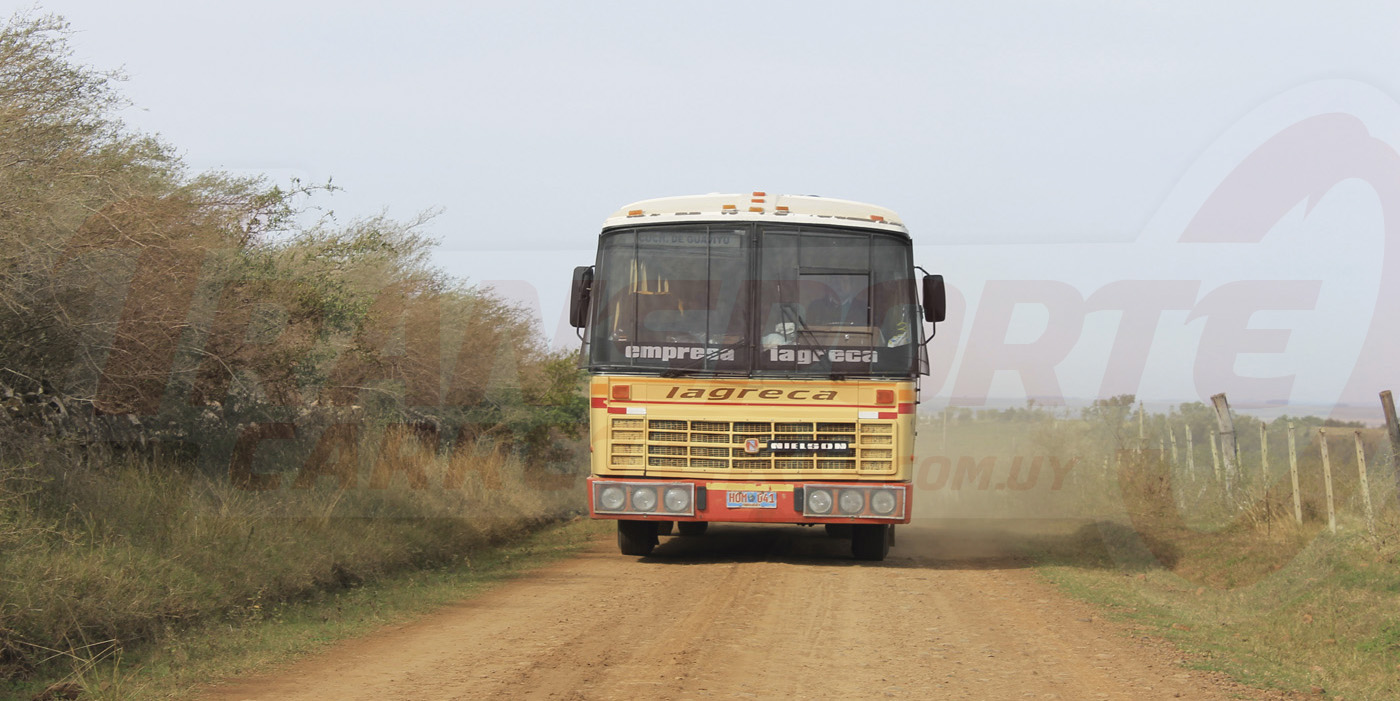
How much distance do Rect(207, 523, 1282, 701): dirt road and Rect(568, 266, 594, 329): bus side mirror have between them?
2611 mm

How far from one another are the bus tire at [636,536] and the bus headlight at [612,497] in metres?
1.50

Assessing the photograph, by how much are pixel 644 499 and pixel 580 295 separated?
7.32 feet

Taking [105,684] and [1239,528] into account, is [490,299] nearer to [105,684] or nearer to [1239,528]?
[1239,528]

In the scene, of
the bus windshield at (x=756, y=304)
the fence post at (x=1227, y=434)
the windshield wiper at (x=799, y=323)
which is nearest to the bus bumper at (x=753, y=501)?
the bus windshield at (x=756, y=304)

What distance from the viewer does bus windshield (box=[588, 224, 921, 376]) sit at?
1174cm

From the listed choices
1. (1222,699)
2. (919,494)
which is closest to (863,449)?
(1222,699)

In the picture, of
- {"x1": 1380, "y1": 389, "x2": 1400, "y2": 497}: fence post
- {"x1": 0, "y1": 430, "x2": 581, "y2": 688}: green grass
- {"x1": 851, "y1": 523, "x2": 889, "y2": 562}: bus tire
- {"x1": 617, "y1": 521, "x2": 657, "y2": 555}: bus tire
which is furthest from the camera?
{"x1": 617, "y1": 521, "x2": 657, "y2": 555}: bus tire

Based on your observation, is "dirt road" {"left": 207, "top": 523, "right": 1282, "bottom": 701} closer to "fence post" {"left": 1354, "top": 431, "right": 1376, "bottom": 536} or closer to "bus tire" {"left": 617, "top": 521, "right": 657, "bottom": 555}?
"bus tire" {"left": 617, "top": 521, "right": 657, "bottom": 555}

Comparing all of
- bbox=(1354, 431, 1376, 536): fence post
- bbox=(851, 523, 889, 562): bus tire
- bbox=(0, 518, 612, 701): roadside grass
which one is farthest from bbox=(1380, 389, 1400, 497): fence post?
bbox=(0, 518, 612, 701): roadside grass

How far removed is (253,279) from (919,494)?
20179mm

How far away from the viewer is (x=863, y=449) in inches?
460

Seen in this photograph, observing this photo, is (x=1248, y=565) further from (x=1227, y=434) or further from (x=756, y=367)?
(x=756, y=367)

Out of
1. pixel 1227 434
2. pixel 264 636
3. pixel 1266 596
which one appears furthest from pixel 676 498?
pixel 1227 434

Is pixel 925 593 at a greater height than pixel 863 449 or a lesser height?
lesser
